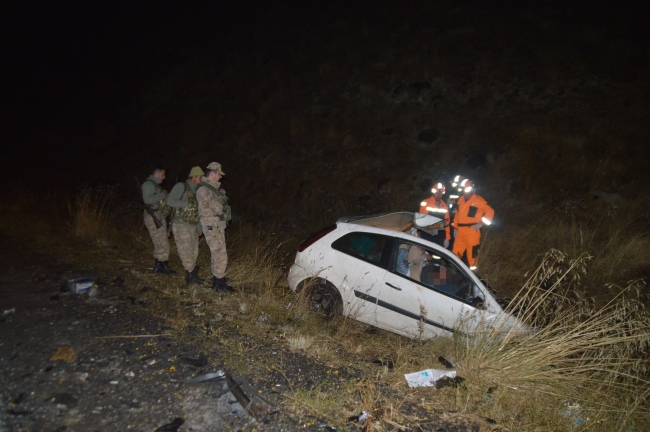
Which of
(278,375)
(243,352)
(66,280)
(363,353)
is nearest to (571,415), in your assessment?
(363,353)

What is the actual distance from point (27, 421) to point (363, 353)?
110 inches

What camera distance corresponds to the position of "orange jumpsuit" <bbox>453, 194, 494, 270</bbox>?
6.01 m

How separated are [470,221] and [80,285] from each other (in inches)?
224

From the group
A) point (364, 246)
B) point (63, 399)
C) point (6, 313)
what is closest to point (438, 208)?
point (364, 246)

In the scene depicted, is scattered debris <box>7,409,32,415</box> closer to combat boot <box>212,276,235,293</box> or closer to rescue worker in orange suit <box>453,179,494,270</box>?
combat boot <box>212,276,235,293</box>

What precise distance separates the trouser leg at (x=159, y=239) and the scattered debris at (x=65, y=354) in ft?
7.84

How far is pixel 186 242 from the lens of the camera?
511 cm

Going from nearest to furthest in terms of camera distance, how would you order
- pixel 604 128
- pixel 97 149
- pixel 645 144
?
pixel 645 144, pixel 604 128, pixel 97 149

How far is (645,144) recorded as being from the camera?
364 inches

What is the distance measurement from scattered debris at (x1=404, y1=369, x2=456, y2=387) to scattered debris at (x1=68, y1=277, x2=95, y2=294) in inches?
154

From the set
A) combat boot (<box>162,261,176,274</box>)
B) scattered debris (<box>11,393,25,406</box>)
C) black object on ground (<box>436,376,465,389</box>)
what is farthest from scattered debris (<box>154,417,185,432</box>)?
combat boot (<box>162,261,176,274</box>)

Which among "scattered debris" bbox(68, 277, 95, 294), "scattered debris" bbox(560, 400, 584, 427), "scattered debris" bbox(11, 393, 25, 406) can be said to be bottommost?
"scattered debris" bbox(560, 400, 584, 427)

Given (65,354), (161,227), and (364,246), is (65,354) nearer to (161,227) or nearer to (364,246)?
(161,227)

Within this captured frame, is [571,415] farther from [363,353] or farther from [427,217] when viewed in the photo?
[427,217]
